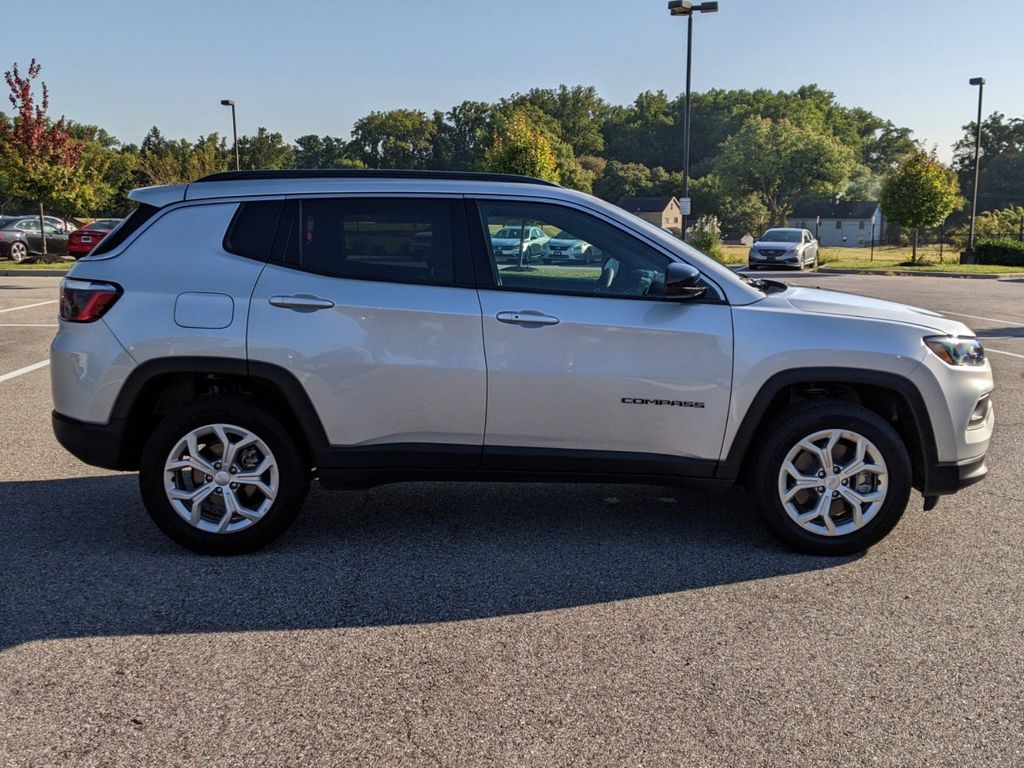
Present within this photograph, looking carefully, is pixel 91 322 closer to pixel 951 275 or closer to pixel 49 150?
pixel 49 150

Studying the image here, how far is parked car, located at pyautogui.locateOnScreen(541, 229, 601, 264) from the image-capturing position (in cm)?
470

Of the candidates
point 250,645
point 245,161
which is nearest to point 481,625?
point 250,645

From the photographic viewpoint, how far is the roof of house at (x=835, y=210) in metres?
110

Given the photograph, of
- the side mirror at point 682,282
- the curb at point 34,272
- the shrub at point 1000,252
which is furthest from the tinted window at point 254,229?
the shrub at point 1000,252

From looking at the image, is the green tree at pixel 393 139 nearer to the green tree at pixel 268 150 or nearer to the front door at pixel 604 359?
the green tree at pixel 268 150

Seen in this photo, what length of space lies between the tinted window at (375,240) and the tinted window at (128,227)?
0.70 m

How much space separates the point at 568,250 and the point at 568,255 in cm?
4

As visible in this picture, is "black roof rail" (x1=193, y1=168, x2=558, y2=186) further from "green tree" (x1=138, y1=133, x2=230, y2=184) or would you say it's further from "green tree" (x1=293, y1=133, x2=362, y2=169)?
"green tree" (x1=293, y1=133, x2=362, y2=169)

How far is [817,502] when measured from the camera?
4.76 metres

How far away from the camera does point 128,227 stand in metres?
4.80

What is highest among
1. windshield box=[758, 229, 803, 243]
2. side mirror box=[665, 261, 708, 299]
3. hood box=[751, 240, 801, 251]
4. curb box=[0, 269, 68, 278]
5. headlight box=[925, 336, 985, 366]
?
windshield box=[758, 229, 803, 243]

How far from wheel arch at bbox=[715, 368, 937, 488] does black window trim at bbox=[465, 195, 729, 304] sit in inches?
20.5

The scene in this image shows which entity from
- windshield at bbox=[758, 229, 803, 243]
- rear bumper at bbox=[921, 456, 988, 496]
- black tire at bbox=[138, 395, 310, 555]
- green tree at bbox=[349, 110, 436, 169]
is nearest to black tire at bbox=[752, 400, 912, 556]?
rear bumper at bbox=[921, 456, 988, 496]

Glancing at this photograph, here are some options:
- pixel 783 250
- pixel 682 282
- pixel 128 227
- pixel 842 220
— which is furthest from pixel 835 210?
pixel 128 227
